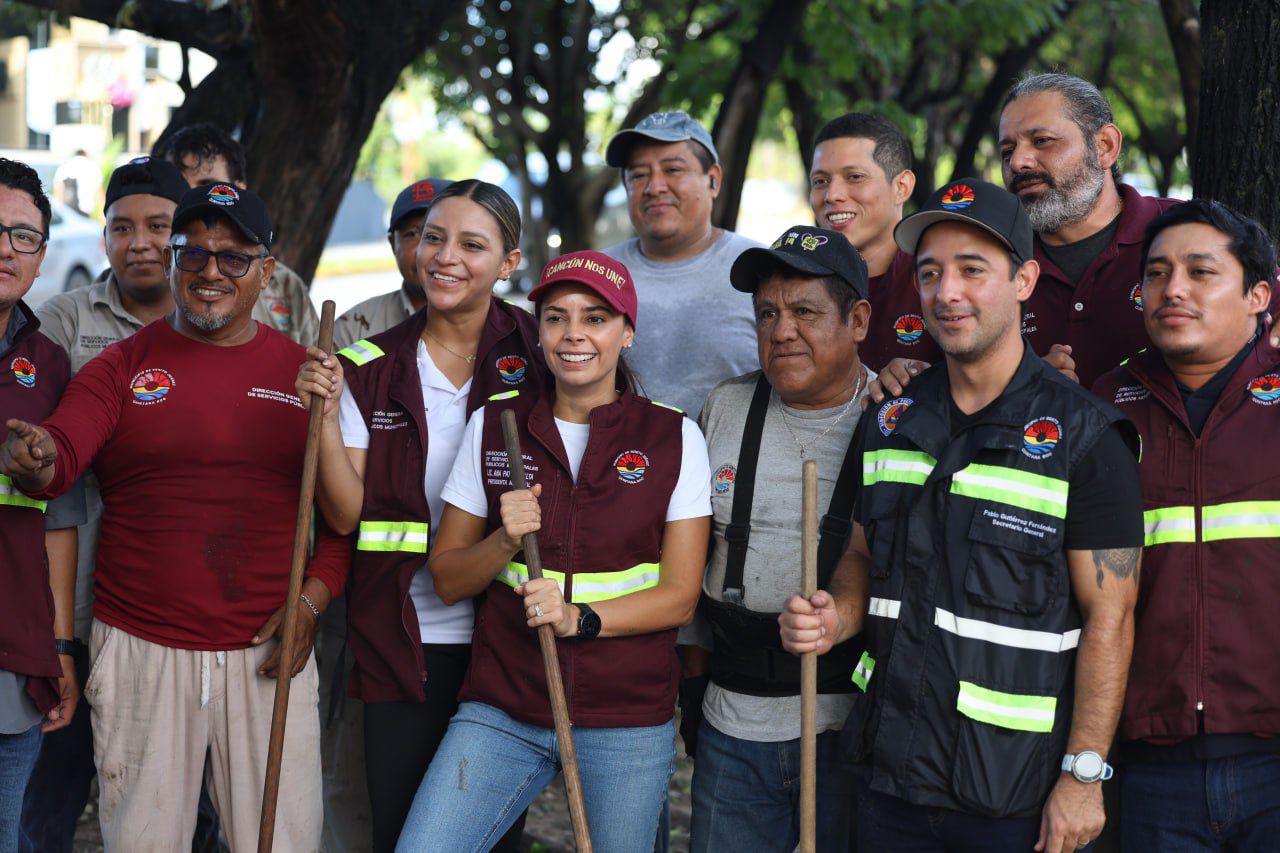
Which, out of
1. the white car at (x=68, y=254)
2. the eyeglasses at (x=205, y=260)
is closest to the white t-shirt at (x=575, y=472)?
the eyeglasses at (x=205, y=260)

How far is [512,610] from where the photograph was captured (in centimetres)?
359

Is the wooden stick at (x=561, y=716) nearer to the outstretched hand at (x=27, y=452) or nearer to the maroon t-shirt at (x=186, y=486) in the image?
the maroon t-shirt at (x=186, y=486)

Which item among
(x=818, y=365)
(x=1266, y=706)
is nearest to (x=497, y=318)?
(x=818, y=365)

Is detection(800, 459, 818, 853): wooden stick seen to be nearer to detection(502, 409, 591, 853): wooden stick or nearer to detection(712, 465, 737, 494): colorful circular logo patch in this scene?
detection(712, 465, 737, 494): colorful circular logo patch

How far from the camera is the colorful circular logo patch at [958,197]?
3254mm

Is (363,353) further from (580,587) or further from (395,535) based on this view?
(580,587)

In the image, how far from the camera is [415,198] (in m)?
4.91

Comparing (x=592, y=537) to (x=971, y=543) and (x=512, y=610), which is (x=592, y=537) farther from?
(x=971, y=543)

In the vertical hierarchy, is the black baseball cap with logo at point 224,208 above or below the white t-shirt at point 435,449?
above

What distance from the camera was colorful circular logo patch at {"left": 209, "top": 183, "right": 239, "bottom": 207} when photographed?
150 inches

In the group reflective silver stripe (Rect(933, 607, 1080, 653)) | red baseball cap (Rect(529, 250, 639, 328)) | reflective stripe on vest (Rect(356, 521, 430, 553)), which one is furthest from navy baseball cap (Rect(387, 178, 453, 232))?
reflective silver stripe (Rect(933, 607, 1080, 653))

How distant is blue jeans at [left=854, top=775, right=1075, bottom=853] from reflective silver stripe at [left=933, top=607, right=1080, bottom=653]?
420mm

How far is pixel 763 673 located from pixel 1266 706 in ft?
4.16

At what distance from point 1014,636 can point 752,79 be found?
670 centimetres
